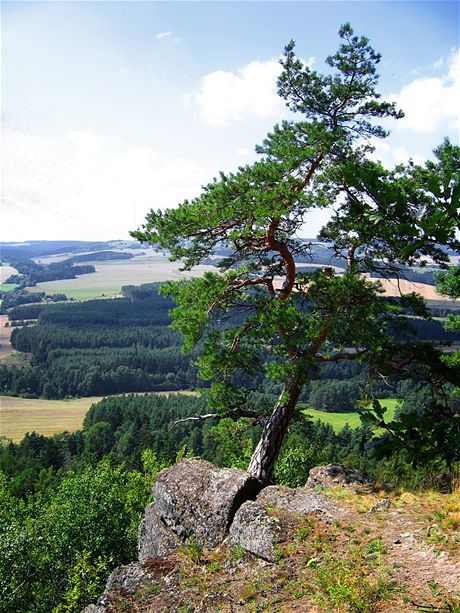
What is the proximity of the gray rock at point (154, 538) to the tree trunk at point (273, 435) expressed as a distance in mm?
3336

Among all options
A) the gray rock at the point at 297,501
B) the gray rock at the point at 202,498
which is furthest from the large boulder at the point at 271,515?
the gray rock at the point at 202,498

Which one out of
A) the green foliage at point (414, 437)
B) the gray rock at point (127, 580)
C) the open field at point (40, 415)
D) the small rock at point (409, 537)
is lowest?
the open field at point (40, 415)

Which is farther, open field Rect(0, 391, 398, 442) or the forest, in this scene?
open field Rect(0, 391, 398, 442)

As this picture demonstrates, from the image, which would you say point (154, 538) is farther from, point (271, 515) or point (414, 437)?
point (414, 437)

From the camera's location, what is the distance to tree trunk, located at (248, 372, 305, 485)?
16.7 m

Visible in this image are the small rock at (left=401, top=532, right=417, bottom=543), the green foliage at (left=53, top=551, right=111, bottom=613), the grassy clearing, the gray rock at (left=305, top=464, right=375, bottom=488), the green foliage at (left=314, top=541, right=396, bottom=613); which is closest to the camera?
the green foliage at (left=314, top=541, right=396, bottom=613)

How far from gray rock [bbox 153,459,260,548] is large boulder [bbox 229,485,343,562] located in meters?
0.74

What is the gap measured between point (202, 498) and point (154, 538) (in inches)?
91.3

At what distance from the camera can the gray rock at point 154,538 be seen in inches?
590

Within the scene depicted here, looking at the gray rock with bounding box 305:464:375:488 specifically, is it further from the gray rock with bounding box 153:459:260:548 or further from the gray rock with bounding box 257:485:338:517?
the gray rock with bounding box 153:459:260:548

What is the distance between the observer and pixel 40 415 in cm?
12862

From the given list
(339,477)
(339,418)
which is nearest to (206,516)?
(339,477)

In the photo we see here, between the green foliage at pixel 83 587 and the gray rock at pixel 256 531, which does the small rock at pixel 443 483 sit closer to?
the gray rock at pixel 256 531

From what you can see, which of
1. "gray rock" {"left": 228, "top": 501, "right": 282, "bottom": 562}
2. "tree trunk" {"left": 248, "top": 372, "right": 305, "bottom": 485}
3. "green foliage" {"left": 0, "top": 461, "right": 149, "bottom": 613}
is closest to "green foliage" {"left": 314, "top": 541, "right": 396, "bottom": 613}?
"gray rock" {"left": 228, "top": 501, "right": 282, "bottom": 562}
